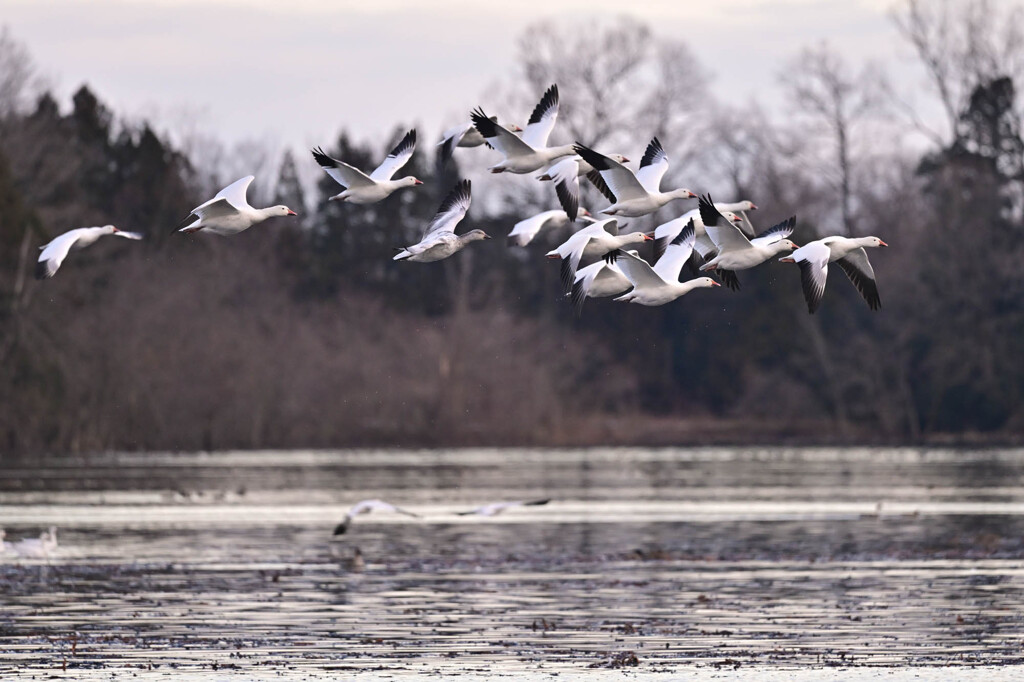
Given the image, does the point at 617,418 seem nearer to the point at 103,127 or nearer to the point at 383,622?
the point at 103,127

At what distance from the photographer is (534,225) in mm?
23688

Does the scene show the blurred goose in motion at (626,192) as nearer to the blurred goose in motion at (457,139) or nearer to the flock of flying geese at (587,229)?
the flock of flying geese at (587,229)

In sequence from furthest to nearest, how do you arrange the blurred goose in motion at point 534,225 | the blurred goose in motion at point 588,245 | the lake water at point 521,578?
the blurred goose in motion at point 588,245 < the blurred goose in motion at point 534,225 < the lake water at point 521,578

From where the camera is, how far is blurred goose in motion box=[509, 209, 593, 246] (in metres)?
22.3

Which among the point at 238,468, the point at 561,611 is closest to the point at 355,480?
the point at 238,468

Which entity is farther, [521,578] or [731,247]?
[521,578]

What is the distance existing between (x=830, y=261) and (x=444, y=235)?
14.3ft

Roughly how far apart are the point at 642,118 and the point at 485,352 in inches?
622

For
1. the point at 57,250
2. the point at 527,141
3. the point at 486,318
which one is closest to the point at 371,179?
the point at 527,141

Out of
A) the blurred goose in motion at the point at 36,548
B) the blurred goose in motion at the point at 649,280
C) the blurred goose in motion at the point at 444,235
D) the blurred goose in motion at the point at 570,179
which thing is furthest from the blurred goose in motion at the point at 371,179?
the blurred goose in motion at the point at 36,548

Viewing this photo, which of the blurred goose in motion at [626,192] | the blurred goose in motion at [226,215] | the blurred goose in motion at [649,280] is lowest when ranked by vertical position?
the blurred goose in motion at [649,280]

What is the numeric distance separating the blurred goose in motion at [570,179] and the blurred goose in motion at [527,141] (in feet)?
0.47

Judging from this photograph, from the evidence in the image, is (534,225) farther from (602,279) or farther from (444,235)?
(444,235)

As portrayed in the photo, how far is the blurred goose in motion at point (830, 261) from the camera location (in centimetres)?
2092
